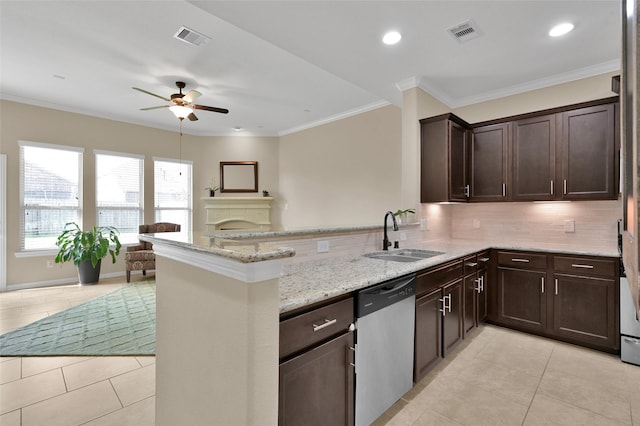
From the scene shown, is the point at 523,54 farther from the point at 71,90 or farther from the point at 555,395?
the point at 71,90

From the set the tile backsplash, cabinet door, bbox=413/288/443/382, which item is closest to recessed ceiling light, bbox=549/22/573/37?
the tile backsplash

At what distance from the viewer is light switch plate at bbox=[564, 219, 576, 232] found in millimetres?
3346

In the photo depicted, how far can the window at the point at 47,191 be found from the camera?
4883 millimetres

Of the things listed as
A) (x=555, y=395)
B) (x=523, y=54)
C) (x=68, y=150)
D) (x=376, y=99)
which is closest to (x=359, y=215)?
(x=376, y=99)

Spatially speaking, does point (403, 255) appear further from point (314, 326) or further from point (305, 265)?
point (314, 326)

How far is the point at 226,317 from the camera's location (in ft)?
3.66

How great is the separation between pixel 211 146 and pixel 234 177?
0.87m

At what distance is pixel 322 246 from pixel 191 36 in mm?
2572

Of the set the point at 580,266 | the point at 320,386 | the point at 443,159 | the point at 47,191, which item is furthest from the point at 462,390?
the point at 47,191

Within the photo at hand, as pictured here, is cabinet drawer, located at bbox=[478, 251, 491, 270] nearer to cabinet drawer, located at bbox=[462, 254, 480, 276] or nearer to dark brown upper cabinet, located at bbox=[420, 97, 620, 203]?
cabinet drawer, located at bbox=[462, 254, 480, 276]

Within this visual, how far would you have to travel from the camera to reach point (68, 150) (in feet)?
17.2

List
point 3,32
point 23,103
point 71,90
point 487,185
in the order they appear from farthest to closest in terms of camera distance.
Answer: point 23,103, point 71,90, point 487,185, point 3,32

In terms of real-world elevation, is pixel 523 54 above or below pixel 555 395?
above

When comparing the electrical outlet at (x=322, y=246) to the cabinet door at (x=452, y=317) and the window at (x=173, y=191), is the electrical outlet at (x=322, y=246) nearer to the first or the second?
the cabinet door at (x=452, y=317)
